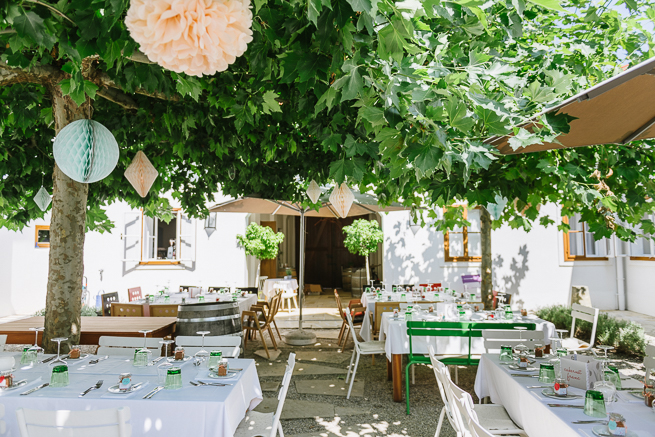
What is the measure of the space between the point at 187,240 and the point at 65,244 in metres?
7.95

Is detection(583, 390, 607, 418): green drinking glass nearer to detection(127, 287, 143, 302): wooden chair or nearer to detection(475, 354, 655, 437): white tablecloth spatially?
detection(475, 354, 655, 437): white tablecloth

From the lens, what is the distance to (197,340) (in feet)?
12.7

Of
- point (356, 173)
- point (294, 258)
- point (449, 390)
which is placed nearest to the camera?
point (356, 173)

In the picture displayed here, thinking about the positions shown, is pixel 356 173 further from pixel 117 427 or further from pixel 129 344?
pixel 129 344

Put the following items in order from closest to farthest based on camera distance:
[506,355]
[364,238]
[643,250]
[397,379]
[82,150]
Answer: [82,150], [506,355], [397,379], [643,250], [364,238]

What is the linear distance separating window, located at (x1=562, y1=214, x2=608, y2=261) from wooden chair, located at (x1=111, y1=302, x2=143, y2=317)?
9820mm

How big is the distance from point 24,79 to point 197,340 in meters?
2.45

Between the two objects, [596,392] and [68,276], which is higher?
[68,276]

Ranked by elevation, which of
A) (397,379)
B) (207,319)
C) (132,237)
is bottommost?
(397,379)

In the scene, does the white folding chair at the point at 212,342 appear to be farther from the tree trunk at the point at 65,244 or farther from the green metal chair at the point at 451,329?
the green metal chair at the point at 451,329

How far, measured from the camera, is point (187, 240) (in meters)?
11.0

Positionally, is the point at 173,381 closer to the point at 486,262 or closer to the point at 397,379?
the point at 397,379

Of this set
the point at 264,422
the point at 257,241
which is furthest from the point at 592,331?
the point at 257,241

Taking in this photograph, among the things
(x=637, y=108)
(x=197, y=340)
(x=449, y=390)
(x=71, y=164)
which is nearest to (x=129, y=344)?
(x=197, y=340)
